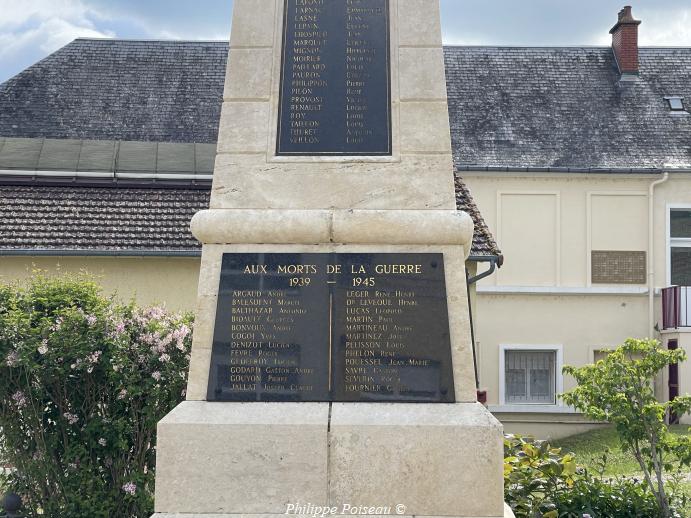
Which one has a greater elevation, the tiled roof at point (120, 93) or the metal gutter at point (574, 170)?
the tiled roof at point (120, 93)

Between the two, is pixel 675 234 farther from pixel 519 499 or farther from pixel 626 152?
pixel 519 499

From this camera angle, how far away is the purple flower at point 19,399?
7.29 meters

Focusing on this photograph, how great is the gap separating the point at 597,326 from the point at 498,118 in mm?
5464

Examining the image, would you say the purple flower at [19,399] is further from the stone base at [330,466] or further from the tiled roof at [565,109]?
the tiled roof at [565,109]

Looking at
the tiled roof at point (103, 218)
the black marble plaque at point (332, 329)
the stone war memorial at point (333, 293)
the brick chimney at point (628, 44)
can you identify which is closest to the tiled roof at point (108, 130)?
the tiled roof at point (103, 218)

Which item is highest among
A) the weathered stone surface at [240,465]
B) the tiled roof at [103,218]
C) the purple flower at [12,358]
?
the tiled roof at [103,218]

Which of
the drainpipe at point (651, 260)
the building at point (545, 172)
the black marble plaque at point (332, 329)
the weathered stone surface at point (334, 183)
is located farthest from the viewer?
the drainpipe at point (651, 260)

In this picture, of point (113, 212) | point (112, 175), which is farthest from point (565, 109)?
point (113, 212)

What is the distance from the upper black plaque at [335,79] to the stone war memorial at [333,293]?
11 millimetres

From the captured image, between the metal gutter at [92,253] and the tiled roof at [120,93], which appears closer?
the metal gutter at [92,253]

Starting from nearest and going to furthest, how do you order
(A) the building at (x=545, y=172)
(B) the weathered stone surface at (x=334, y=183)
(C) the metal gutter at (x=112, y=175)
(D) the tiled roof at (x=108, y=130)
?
(B) the weathered stone surface at (x=334, y=183)
(D) the tiled roof at (x=108, y=130)
(C) the metal gutter at (x=112, y=175)
(A) the building at (x=545, y=172)

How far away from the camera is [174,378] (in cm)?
730

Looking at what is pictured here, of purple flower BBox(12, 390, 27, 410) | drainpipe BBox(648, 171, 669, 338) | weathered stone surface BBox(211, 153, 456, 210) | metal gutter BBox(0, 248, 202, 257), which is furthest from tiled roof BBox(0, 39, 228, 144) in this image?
weathered stone surface BBox(211, 153, 456, 210)

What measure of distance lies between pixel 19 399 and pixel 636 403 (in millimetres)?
5057
